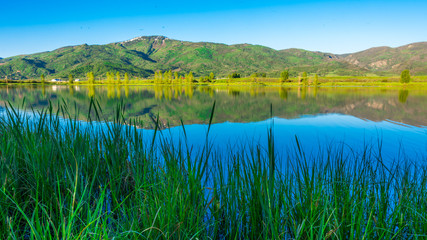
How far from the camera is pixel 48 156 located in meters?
3.02

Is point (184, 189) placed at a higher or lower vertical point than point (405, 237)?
higher

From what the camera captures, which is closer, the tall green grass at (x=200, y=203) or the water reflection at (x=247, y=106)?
the tall green grass at (x=200, y=203)

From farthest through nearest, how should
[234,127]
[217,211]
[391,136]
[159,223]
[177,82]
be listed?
[177,82] < [234,127] < [391,136] < [217,211] < [159,223]

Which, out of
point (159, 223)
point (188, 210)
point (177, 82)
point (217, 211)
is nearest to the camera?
point (159, 223)

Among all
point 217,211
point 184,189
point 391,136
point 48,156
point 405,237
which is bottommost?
point 391,136

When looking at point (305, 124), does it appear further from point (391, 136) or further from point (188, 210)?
point (188, 210)

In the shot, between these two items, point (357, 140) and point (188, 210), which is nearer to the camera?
point (188, 210)

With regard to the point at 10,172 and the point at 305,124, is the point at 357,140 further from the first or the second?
the point at 10,172

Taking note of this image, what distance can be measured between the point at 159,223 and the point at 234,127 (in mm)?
12223

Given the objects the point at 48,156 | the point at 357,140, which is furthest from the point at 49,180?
the point at 357,140

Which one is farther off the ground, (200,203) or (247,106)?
(200,203)

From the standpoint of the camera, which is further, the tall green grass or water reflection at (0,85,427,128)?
water reflection at (0,85,427,128)

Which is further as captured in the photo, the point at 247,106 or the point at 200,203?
the point at 247,106

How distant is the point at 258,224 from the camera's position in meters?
2.78
